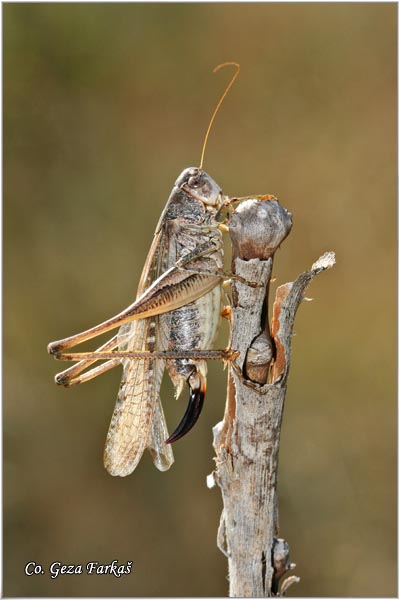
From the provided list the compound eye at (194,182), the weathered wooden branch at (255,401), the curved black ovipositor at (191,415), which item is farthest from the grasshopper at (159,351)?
the weathered wooden branch at (255,401)


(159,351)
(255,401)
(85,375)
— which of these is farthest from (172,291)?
(255,401)

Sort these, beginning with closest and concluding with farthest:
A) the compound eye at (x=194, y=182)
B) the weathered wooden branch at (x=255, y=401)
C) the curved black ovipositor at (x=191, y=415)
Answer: the weathered wooden branch at (x=255, y=401) < the curved black ovipositor at (x=191, y=415) < the compound eye at (x=194, y=182)

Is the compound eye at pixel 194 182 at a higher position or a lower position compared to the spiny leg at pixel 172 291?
higher

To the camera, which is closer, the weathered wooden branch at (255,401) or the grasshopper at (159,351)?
the weathered wooden branch at (255,401)

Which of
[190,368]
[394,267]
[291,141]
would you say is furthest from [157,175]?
[190,368]

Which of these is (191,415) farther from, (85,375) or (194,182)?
(194,182)

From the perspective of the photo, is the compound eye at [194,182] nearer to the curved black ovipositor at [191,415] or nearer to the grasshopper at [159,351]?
the grasshopper at [159,351]

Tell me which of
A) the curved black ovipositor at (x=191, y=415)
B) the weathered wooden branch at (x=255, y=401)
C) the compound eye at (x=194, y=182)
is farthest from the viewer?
the compound eye at (x=194, y=182)

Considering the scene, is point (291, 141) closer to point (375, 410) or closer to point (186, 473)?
point (375, 410)
